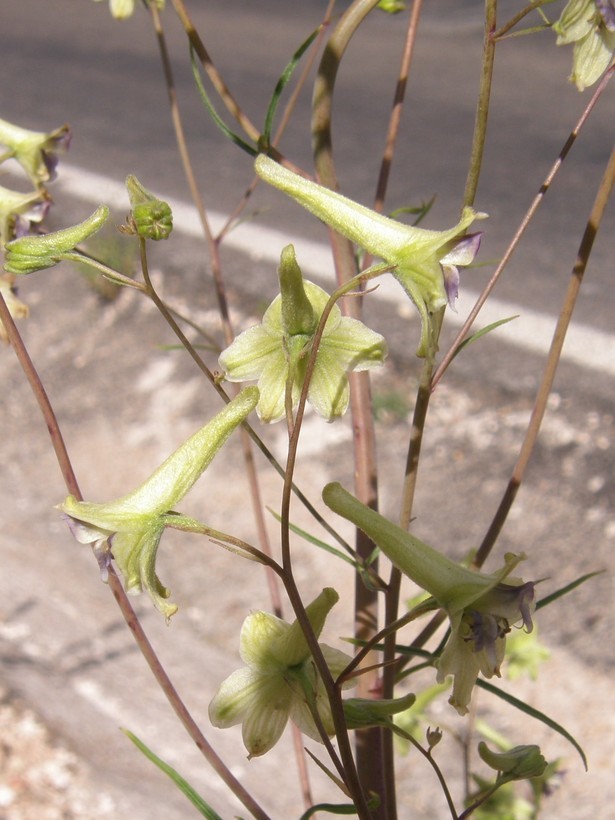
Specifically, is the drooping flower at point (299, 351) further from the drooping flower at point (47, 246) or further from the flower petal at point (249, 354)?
the drooping flower at point (47, 246)

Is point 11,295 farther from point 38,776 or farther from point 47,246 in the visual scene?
point 38,776

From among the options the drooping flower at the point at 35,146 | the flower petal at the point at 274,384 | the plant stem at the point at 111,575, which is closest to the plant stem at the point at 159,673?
the plant stem at the point at 111,575

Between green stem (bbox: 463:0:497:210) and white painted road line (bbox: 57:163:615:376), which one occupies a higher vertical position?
white painted road line (bbox: 57:163:615:376)

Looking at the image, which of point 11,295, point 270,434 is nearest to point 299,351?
point 11,295

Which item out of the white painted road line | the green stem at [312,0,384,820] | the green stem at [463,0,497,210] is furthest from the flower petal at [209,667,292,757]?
the white painted road line

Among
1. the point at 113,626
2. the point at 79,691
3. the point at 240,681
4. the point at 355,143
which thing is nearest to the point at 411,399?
→ the point at 113,626

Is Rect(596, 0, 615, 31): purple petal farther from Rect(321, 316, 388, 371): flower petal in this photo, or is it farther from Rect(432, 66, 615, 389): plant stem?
Rect(321, 316, 388, 371): flower petal
